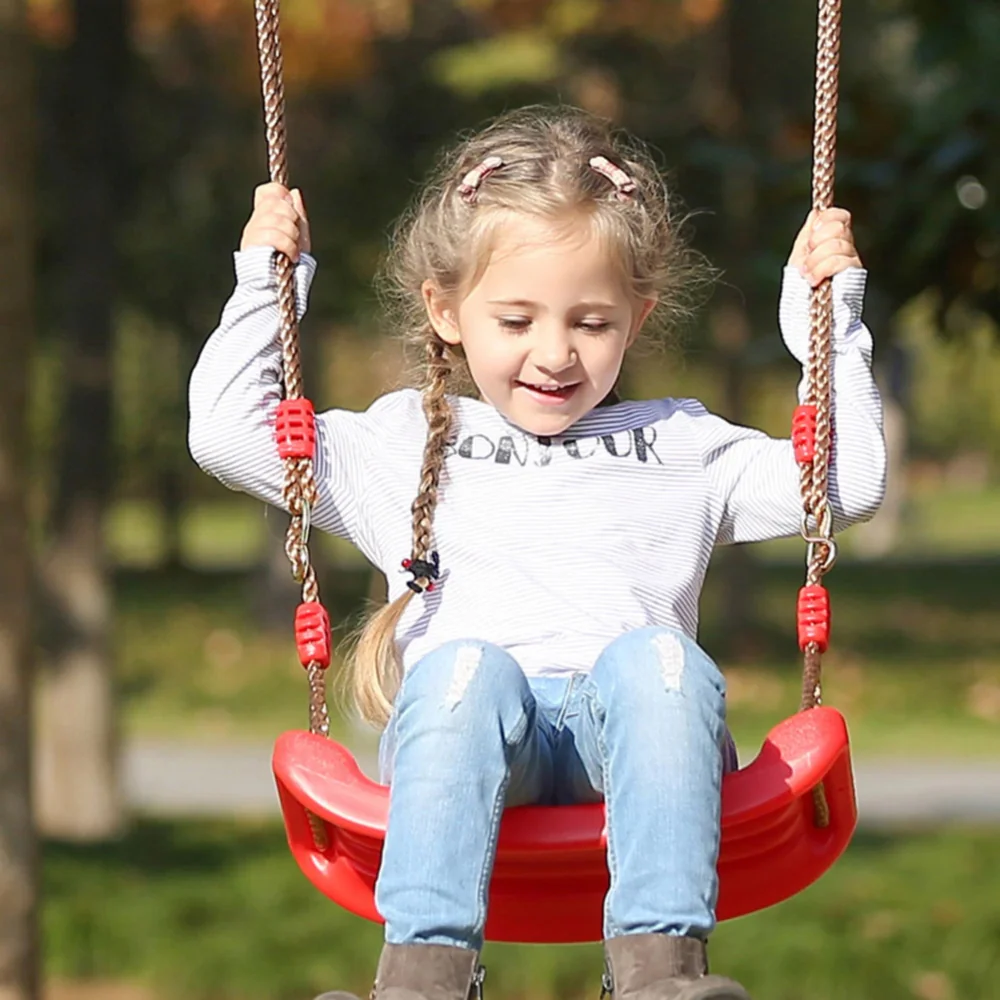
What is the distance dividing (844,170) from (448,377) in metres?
2.45

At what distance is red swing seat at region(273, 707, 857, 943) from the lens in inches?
97.3

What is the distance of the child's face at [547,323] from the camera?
8.55ft

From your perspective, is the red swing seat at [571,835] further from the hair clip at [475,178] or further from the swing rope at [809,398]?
the hair clip at [475,178]

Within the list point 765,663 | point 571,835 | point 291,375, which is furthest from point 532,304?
point 765,663

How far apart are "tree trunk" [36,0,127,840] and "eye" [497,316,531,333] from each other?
6888 millimetres

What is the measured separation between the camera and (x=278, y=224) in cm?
275

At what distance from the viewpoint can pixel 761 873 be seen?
266 centimetres

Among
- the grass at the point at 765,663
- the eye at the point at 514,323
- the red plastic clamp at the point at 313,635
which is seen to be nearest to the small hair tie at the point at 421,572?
the red plastic clamp at the point at 313,635

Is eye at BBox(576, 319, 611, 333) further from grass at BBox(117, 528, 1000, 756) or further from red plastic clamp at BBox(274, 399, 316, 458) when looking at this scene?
grass at BBox(117, 528, 1000, 756)

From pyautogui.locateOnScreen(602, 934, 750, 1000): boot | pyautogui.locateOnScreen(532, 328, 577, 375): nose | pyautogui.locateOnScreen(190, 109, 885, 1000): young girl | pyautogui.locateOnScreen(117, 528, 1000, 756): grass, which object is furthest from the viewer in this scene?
pyautogui.locateOnScreen(117, 528, 1000, 756): grass

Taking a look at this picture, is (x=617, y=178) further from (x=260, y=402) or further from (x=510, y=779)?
(x=510, y=779)

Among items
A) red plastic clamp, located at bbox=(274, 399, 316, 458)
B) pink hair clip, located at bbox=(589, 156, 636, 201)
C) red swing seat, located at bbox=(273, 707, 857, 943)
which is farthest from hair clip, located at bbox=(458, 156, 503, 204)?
red swing seat, located at bbox=(273, 707, 857, 943)

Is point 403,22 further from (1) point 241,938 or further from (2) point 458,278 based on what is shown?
(2) point 458,278

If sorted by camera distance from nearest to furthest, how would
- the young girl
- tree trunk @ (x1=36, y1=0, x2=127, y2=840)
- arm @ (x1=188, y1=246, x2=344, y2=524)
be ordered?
the young girl → arm @ (x1=188, y1=246, x2=344, y2=524) → tree trunk @ (x1=36, y1=0, x2=127, y2=840)
